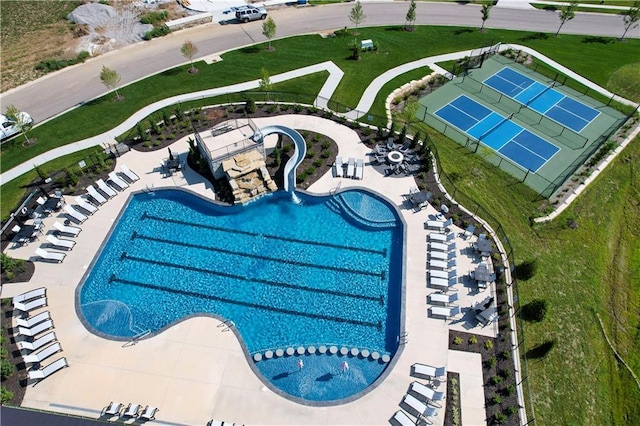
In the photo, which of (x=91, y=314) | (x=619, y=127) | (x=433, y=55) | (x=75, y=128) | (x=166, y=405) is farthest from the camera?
(x=433, y=55)

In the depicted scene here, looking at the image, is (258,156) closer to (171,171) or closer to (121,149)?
(171,171)

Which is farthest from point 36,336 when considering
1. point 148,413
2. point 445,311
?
point 445,311

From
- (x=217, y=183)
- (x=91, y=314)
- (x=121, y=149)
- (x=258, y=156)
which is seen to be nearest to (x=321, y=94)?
(x=258, y=156)

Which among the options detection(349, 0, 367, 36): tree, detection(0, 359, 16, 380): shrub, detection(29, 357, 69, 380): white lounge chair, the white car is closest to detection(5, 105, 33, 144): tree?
the white car

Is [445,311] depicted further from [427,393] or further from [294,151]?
[294,151]

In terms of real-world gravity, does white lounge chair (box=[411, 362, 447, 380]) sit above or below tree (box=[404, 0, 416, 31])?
below

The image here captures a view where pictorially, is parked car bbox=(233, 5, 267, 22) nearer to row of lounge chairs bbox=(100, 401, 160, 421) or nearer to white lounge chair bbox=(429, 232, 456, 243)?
white lounge chair bbox=(429, 232, 456, 243)
